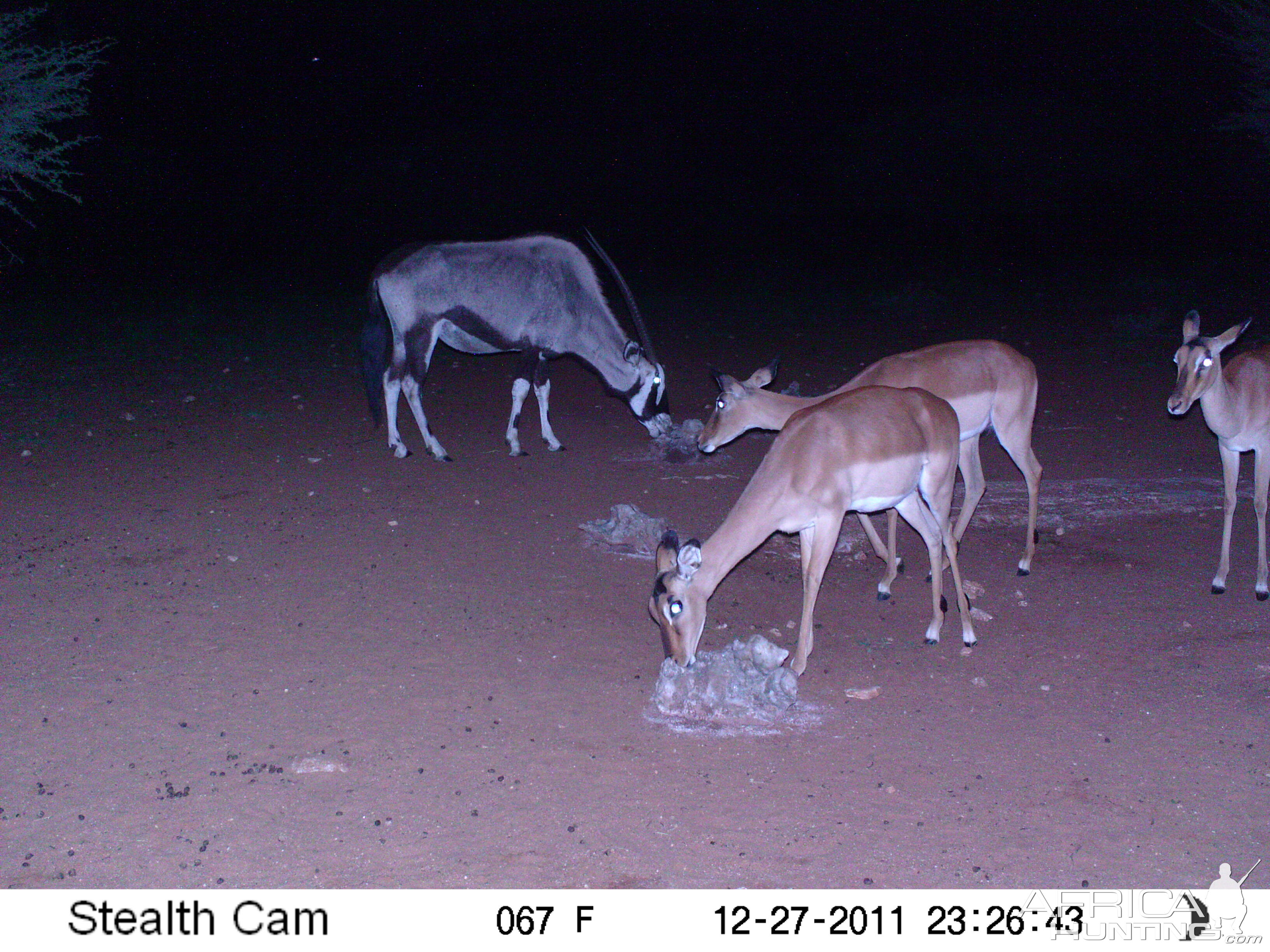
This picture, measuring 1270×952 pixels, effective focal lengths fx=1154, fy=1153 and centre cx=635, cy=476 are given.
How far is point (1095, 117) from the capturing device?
36688mm

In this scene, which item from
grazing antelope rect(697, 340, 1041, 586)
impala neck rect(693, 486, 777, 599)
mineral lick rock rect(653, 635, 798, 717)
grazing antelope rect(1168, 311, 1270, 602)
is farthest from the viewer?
grazing antelope rect(697, 340, 1041, 586)

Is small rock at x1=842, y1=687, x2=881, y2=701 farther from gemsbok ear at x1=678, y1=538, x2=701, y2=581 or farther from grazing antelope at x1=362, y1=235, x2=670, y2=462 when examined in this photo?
grazing antelope at x1=362, y1=235, x2=670, y2=462

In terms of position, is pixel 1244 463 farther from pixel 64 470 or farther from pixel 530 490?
pixel 64 470

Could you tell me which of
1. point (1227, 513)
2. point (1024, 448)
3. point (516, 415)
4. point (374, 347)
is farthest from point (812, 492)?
point (374, 347)

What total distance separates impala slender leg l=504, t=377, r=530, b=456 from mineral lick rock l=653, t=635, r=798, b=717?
5.76 m

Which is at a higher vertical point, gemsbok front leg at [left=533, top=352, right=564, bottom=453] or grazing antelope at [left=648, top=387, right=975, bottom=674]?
grazing antelope at [left=648, top=387, right=975, bottom=674]

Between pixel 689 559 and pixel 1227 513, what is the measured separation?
447cm

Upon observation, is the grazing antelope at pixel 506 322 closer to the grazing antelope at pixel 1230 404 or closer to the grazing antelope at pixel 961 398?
the grazing antelope at pixel 961 398

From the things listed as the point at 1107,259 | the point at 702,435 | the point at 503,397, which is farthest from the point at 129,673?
the point at 1107,259

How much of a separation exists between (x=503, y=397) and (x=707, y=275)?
42.2 ft

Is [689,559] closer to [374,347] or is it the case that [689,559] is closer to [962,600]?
[962,600]

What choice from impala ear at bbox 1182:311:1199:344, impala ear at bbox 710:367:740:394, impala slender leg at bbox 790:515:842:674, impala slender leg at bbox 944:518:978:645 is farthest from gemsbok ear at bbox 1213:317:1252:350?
impala ear at bbox 710:367:740:394

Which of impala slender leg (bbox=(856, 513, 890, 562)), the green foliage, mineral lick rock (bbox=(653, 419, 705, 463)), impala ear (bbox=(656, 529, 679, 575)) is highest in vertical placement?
the green foliage

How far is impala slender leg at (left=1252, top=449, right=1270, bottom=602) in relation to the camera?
26.6 ft
